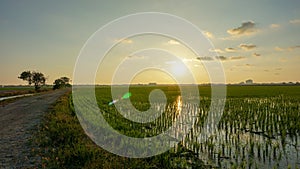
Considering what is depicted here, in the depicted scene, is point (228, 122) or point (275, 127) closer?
point (275, 127)

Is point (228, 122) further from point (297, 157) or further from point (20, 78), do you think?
point (20, 78)

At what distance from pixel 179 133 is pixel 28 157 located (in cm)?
584

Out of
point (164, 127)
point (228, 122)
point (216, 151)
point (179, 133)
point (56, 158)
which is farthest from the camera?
point (228, 122)

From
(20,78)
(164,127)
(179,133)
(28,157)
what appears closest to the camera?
(28,157)

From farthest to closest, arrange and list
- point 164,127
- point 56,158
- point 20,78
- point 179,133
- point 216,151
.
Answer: point 20,78 → point 164,127 → point 179,133 → point 216,151 → point 56,158

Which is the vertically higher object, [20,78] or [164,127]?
[20,78]

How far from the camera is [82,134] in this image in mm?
8844

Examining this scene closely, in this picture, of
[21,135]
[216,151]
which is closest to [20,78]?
[21,135]

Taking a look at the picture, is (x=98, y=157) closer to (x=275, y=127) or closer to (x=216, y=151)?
(x=216, y=151)

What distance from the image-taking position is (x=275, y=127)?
430 inches

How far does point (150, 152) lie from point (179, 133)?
3.83 meters

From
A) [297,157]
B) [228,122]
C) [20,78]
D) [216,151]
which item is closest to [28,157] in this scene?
[216,151]

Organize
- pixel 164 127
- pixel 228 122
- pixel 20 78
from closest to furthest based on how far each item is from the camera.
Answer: pixel 164 127
pixel 228 122
pixel 20 78

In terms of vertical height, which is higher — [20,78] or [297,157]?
[20,78]
